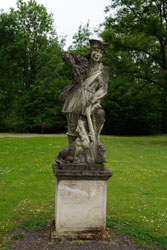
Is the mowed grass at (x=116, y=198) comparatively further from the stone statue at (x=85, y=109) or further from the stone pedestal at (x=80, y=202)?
the stone statue at (x=85, y=109)

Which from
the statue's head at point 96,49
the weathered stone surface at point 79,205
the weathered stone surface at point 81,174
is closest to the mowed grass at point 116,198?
the weathered stone surface at point 79,205

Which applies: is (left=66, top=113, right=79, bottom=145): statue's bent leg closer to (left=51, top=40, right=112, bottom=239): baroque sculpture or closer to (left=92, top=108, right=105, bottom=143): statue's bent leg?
(left=51, top=40, right=112, bottom=239): baroque sculpture

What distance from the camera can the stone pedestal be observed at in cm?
534

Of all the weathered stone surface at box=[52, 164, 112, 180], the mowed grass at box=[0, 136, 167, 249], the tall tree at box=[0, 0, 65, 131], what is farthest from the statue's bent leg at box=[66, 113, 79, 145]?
the tall tree at box=[0, 0, 65, 131]

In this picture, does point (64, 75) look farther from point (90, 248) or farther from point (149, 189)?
point (90, 248)

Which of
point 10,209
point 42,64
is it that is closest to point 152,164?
A: point 10,209

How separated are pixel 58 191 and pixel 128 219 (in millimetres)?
2312

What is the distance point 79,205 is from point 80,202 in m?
0.06

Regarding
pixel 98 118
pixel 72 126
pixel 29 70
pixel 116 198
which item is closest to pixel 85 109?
pixel 98 118

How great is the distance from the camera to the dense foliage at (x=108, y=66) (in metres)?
24.6

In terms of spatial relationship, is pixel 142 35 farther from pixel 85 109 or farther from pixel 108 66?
pixel 85 109

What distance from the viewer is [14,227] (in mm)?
6016

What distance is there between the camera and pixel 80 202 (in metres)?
5.43

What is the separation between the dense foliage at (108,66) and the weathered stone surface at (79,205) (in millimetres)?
19517
